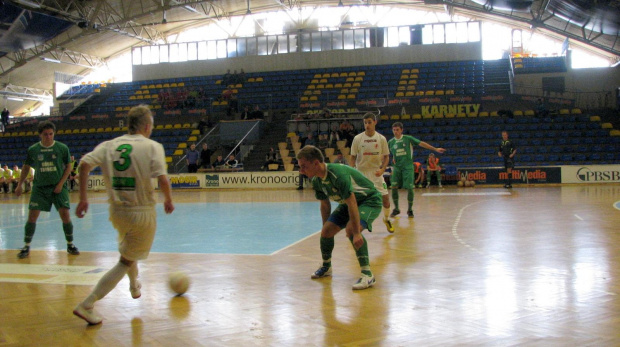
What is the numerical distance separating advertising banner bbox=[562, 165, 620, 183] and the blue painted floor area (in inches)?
509

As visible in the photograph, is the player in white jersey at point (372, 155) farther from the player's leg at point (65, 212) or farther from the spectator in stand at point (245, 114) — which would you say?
the spectator in stand at point (245, 114)

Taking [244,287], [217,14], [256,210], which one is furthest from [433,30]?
[244,287]

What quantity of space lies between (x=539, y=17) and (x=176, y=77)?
26.1 metres

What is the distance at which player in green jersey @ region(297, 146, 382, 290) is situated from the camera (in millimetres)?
5145

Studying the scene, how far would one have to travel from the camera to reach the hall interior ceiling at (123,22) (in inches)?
1218

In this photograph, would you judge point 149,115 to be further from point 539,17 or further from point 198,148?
point 539,17

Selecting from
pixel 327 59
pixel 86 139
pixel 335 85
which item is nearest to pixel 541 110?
pixel 335 85

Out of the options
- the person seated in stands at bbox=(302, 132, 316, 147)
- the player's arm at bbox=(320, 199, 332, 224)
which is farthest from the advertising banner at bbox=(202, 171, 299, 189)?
the player's arm at bbox=(320, 199, 332, 224)

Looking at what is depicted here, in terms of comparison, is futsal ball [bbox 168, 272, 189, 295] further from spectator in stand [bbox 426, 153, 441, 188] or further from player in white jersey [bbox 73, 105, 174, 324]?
spectator in stand [bbox 426, 153, 441, 188]

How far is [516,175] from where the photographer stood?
23.1 meters

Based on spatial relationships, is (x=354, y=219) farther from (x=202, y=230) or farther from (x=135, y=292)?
(x=202, y=230)

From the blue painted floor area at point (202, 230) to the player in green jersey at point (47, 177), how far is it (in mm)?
692

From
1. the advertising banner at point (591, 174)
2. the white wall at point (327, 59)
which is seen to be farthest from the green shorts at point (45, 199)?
the white wall at point (327, 59)

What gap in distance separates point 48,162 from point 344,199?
448 centimetres
